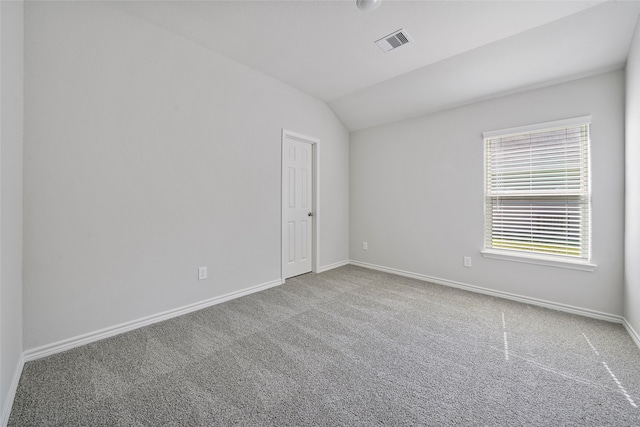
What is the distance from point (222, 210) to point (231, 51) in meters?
1.70

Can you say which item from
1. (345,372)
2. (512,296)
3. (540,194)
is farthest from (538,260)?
(345,372)

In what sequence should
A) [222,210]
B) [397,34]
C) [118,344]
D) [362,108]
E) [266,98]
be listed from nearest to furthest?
[118,344], [397,34], [222,210], [266,98], [362,108]

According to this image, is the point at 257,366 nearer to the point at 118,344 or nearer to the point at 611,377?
the point at 118,344

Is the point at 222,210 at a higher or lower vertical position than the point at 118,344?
higher

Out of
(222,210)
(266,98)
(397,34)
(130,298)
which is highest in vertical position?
(397,34)

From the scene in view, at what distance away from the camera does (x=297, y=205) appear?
377cm

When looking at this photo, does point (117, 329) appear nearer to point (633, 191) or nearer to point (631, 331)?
point (631, 331)

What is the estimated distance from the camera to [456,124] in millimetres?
3330

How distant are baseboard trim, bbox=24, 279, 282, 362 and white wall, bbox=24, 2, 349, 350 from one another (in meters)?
0.05

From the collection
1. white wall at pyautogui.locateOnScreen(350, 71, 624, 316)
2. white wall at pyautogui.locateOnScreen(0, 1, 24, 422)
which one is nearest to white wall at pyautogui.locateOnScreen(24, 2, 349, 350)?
white wall at pyautogui.locateOnScreen(0, 1, 24, 422)

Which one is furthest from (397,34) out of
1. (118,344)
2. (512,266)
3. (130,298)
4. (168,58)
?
(118,344)

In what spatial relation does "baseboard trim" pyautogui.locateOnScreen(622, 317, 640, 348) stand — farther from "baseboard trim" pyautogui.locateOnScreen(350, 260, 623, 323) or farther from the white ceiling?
the white ceiling

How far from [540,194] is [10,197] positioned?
4.39 meters

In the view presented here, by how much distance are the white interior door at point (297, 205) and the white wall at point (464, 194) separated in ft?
3.14
